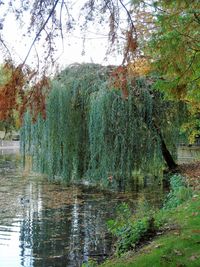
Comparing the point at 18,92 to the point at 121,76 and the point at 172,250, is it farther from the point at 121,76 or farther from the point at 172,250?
the point at 172,250

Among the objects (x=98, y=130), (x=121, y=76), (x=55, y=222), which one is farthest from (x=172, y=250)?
(x=98, y=130)

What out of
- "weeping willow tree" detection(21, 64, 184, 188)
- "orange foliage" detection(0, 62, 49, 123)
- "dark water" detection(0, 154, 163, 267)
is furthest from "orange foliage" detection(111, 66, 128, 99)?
"weeping willow tree" detection(21, 64, 184, 188)

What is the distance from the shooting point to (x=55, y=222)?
8.78 meters

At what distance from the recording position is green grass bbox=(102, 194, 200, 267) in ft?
15.5

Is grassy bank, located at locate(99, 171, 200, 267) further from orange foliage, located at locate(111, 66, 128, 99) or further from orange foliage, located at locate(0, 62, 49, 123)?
orange foliage, located at locate(0, 62, 49, 123)

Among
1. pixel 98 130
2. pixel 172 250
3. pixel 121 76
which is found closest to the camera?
pixel 121 76

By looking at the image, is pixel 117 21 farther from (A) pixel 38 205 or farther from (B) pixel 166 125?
(B) pixel 166 125

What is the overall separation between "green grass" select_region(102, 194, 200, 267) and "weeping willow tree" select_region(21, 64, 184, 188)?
6.30m

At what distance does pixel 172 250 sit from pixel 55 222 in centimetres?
422

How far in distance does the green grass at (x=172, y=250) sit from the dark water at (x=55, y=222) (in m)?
1.33

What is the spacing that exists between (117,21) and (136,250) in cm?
286

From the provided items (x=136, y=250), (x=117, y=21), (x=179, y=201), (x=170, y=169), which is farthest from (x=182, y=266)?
(x=170, y=169)

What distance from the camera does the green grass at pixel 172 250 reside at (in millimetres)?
4711

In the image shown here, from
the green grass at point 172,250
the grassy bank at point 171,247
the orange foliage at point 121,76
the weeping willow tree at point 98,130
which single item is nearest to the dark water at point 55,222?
the weeping willow tree at point 98,130
